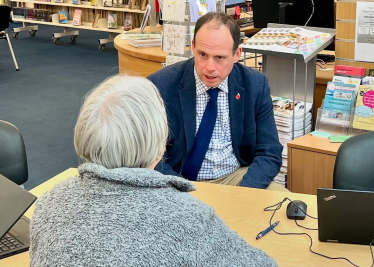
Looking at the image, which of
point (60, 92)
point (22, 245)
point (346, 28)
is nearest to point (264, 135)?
point (346, 28)

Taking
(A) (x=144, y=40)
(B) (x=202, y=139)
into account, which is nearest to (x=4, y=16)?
(A) (x=144, y=40)

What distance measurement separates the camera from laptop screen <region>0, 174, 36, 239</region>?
154 cm

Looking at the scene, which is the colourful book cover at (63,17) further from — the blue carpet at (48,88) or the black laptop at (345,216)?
the black laptop at (345,216)

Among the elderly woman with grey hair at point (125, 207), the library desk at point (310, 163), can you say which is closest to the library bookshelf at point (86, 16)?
the library desk at point (310, 163)

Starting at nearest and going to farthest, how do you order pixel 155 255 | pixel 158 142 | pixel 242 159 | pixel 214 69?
pixel 155 255, pixel 158 142, pixel 214 69, pixel 242 159

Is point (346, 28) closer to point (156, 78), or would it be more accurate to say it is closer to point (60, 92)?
point (156, 78)

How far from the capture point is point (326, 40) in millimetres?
3025

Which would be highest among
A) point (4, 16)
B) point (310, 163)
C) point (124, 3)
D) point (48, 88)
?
point (124, 3)

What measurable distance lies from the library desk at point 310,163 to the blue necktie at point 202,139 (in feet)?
1.88

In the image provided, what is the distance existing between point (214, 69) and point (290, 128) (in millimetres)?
902

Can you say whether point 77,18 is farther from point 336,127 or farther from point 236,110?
point 236,110

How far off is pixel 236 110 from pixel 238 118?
0.04 meters

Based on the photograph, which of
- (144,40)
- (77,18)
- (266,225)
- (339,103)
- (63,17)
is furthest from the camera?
(63,17)

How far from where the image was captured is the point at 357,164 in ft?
6.52
